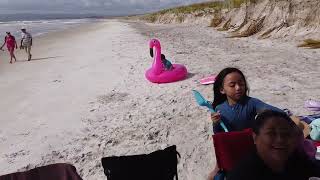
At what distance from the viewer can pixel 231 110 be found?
12.9 ft

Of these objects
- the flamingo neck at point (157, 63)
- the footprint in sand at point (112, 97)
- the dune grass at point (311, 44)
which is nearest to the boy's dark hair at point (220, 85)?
the footprint in sand at point (112, 97)

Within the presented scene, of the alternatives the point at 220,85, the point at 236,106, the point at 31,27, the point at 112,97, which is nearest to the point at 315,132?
the point at 236,106

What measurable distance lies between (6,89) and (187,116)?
6553 millimetres

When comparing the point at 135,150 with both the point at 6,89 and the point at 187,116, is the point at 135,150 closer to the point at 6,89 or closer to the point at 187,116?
the point at 187,116

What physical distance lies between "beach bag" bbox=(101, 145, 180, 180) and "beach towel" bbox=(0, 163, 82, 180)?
296 millimetres

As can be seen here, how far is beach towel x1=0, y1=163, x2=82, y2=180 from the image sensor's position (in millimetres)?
3117

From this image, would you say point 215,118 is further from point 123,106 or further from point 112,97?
point 112,97

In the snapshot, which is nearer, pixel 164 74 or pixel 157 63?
pixel 164 74

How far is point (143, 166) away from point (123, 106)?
14.6 feet

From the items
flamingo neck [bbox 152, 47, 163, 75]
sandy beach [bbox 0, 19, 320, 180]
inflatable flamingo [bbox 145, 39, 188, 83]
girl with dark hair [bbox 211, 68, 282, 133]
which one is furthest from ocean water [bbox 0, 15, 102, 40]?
girl with dark hair [bbox 211, 68, 282, 133]

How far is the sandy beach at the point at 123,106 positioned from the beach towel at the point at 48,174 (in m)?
1.59

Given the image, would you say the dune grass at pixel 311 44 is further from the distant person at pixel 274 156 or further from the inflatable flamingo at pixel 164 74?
the distant person at pixel 274 156

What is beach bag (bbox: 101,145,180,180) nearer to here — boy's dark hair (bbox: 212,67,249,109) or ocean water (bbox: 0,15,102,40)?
boy's dark hair (bbox: 212,67,249,109)

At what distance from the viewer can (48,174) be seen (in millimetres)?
3152
